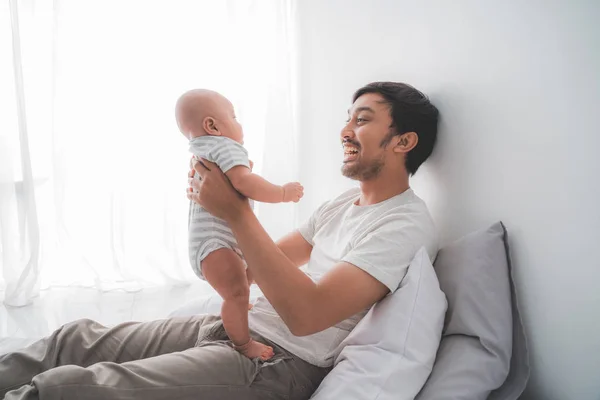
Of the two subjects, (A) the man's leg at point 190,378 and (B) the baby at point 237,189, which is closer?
(A) the man's leg at point 190,378

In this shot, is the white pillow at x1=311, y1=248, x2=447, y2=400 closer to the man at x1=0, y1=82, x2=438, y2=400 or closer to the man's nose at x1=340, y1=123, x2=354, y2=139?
the man at x1=0, y1=82, x2=438, y2=400

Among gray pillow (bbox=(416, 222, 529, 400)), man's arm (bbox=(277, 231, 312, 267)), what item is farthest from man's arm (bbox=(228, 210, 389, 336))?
man's arm (bbox=(277, 231, 312, 267))

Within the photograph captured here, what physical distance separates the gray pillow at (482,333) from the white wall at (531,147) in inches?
1.8

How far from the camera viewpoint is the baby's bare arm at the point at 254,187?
47.1 inches

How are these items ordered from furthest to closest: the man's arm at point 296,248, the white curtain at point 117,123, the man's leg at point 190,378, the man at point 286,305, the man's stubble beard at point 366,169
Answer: the white curtain at point 117,123 < the man's arm at point 296,248 < the man's stubble beard at point 366,169 < the man at point 286,305 < the man's leg at point 190,378

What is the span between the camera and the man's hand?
123cm

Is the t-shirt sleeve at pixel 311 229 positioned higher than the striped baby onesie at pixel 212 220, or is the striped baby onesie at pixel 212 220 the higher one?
the striped baby onesie at pixel 212 220

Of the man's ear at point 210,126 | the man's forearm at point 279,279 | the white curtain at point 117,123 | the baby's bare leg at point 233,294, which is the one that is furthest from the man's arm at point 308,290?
the white curtain at point 117,123

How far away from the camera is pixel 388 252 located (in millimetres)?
1166

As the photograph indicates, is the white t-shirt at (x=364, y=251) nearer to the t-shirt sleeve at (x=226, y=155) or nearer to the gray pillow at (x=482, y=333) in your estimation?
the gray pillow at (x=482, y=333)

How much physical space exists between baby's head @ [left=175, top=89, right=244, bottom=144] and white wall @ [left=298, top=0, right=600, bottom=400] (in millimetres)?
711

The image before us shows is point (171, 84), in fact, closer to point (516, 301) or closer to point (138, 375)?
point (138, 375)

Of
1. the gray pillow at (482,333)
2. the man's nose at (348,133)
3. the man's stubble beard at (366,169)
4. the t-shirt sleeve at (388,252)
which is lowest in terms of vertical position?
the gray pillow at (482,333)

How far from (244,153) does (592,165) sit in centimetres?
88
